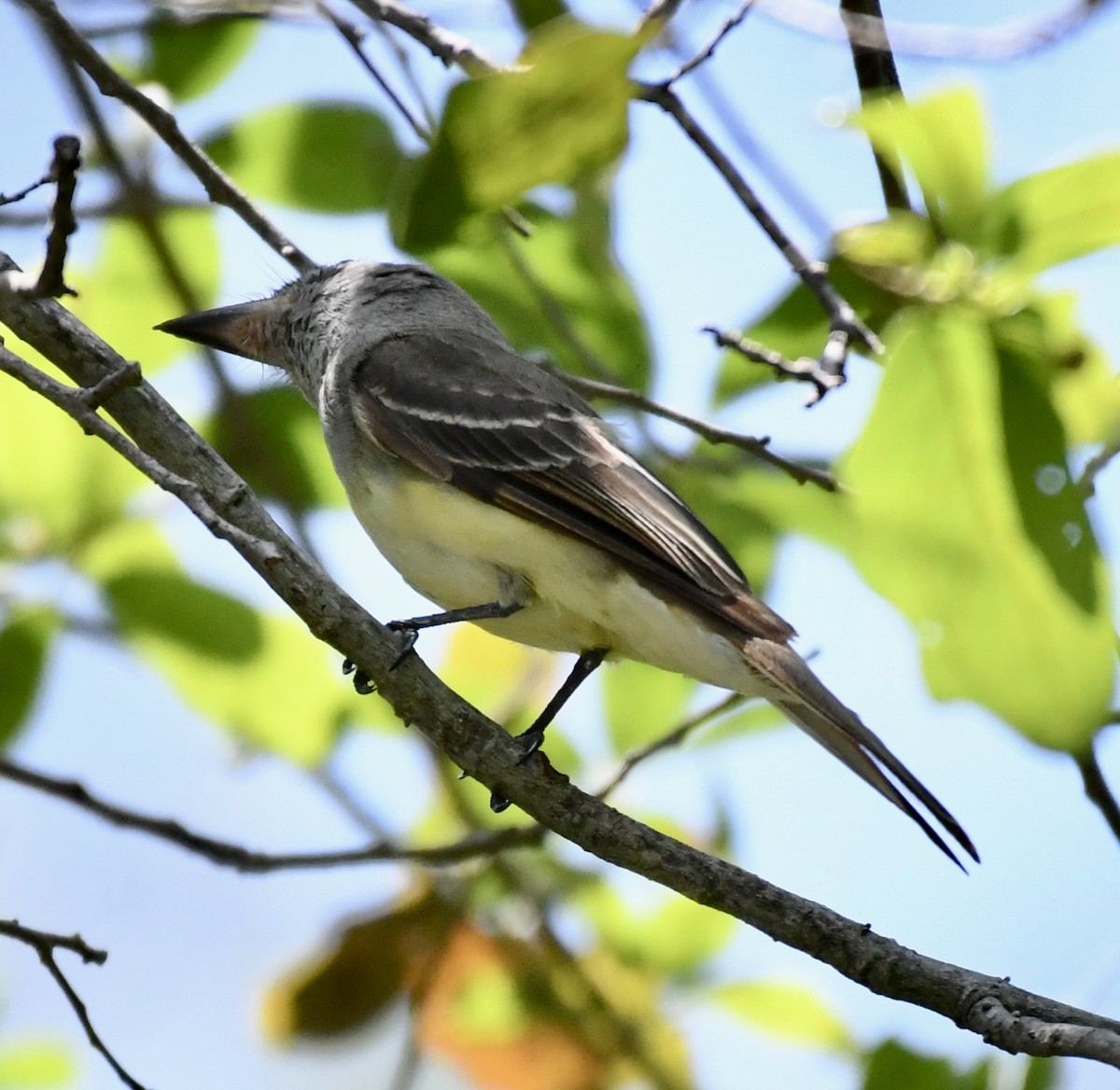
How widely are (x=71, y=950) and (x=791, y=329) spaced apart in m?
2.38

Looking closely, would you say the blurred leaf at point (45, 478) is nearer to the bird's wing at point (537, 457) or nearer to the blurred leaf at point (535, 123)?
the bird's wing at point (537, 457)

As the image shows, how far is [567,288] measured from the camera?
4211mm

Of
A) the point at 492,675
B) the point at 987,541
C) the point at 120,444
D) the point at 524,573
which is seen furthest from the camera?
the point at 492,675

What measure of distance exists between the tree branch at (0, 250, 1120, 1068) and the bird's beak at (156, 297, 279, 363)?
1.14 meters

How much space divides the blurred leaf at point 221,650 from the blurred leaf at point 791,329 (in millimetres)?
1384

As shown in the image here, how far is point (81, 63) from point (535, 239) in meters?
1.35

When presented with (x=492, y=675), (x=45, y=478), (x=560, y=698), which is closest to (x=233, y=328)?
(x=45, y=478)

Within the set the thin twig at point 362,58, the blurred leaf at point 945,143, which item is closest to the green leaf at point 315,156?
the thin twig at point 362,58

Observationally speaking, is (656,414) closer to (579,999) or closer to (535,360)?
(535,360)

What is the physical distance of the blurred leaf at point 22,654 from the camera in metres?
3.74

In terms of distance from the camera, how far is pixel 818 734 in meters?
3.78

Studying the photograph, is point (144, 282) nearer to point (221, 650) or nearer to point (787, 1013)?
point (221, 650)

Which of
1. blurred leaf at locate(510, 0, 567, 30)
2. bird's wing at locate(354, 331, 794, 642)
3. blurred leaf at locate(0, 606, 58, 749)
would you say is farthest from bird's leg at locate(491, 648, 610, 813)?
blurred leaf at locate(510, 0, 567, 30)

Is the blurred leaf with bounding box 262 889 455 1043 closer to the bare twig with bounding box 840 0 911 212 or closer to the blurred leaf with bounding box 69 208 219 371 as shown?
the blurred leaf with bounding box 69 208 219 371
